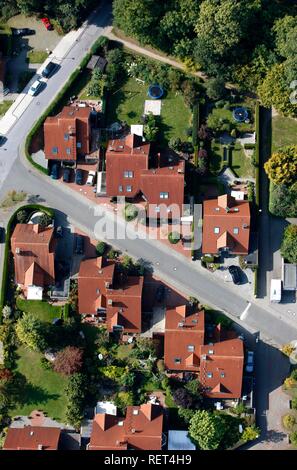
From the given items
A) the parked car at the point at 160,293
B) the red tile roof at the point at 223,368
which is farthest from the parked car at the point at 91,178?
the red tile roof at the point at 223,368

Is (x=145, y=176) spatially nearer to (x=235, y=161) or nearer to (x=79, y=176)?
(x=79, y=176)

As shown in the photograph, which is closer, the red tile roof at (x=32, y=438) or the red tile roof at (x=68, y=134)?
the red tile roof at (x=32, y=438)

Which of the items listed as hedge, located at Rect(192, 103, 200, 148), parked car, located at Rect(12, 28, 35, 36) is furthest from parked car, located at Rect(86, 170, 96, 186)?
parked car, located at Rect(12, 28, 35, 36)

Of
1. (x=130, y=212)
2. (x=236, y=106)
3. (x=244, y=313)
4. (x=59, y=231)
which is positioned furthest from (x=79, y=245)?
(x=236, y=106)

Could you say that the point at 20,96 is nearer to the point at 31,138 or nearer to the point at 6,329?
the point at 31,138

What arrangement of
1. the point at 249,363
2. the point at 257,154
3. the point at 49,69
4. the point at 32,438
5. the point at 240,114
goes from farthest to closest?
1. the point at 49,69
2. the point at 240,114
3. the point at 257,154
4. the point at 249,363
5. the point at 32,438

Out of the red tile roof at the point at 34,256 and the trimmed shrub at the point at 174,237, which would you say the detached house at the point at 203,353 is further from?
the red tile roof at the point at 34,256
